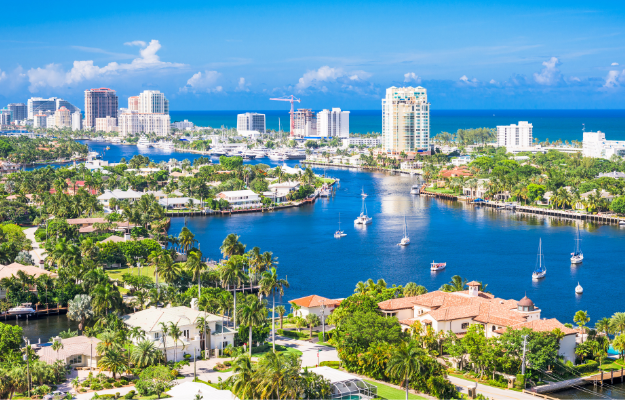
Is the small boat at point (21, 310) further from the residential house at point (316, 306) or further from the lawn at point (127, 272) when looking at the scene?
the residential house at point (316, 306)

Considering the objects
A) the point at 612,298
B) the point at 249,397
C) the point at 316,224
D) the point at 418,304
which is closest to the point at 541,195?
the point at 316,224

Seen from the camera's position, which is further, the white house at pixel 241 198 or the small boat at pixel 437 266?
→ the white house at pixel 241 198

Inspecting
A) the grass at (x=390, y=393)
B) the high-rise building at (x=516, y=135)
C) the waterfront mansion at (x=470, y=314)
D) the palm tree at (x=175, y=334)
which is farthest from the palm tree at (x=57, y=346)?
the high-rise building at (x=516, y=135)

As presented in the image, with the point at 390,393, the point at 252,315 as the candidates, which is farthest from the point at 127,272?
the point at 390,393

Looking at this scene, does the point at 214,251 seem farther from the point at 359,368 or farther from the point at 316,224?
the point at 359,368

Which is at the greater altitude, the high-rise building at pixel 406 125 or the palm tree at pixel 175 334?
the high-rise building at pixel 406 125

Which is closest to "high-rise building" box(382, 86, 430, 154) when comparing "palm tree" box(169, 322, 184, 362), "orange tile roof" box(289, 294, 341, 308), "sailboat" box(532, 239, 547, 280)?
"sailboat" box(532, 239, 547, 280)
